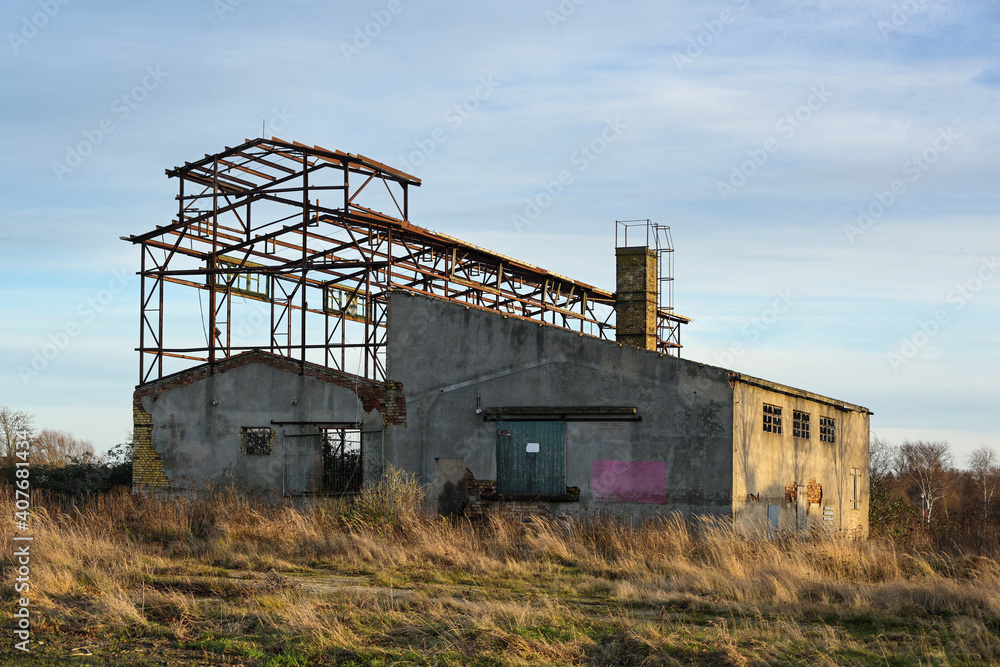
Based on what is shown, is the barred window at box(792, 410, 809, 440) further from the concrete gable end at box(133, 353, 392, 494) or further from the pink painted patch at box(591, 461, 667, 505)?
the concrete gable end at box(133, 353, 392, 494)

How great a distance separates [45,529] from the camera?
14594 millimetres

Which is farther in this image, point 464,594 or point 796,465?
point 796,465

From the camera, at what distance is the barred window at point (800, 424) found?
22562mm

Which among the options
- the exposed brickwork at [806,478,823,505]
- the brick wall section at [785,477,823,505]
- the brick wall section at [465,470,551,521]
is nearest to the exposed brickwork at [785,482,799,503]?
the brick wall section at [785,477,823,505]

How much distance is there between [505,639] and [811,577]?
5299 millimetres

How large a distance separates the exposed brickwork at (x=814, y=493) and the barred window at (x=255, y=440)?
1347 centimetres

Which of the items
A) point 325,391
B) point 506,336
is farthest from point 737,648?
point 325,391

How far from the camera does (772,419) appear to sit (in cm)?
2111

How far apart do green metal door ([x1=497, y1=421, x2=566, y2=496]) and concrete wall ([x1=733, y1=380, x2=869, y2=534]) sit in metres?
3.71

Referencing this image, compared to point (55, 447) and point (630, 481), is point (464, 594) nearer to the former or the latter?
point (630, 481)

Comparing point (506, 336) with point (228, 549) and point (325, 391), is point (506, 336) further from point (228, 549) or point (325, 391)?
point (228, 549)

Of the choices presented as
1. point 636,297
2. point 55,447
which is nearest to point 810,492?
point 636,297

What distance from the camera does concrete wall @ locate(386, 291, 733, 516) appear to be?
62.8 ft

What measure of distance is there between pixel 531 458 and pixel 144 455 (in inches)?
425
